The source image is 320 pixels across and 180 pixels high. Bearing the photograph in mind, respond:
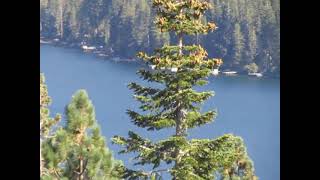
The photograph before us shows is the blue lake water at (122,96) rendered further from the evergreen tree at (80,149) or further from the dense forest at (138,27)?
the evergreen tree at (80,149)

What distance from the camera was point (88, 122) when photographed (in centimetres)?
511

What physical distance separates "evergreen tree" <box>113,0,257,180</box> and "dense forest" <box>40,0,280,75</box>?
0.44 meters

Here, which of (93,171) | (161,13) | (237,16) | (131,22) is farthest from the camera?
(131,22)

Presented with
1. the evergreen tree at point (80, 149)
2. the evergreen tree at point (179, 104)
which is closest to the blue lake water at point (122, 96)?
the evergreen tree at point (80, 149)

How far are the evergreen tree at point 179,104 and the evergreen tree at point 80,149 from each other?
13.3 inches

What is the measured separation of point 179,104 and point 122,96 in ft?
10.8

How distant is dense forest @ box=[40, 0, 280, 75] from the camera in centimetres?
→ 588

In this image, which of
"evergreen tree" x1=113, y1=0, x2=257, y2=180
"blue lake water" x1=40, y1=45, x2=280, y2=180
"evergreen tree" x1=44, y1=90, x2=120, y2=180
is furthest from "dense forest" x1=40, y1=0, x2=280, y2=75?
"evergreen tree" x1=44, y1=90, x2=120, y2=180

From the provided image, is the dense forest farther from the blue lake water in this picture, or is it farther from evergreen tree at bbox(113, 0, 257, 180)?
evergreen tree at bbox(113, 0, 257, 180)
